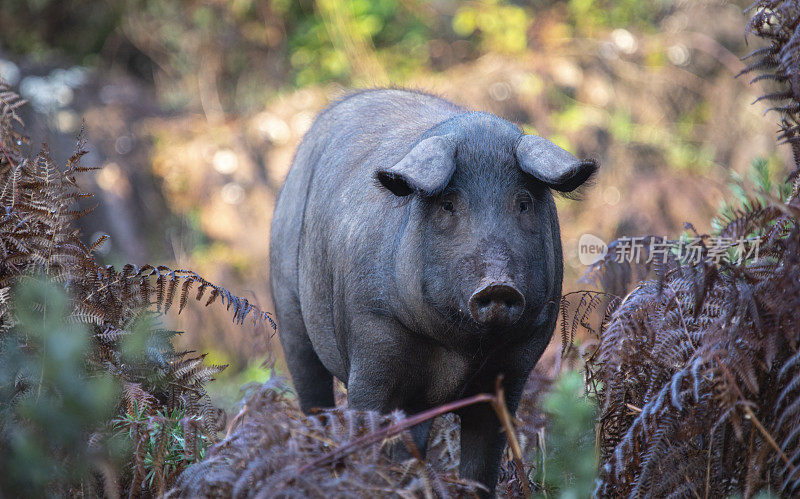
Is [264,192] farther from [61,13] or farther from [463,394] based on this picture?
[463,394]

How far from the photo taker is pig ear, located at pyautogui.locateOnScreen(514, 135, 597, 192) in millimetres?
3793

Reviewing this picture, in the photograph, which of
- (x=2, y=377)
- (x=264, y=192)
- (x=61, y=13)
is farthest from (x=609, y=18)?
(x=2, y=377)

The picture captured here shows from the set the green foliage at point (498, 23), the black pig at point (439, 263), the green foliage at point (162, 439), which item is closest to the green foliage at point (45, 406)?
the green foliage at point (162, 439)

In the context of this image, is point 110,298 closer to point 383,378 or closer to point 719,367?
point 383,378

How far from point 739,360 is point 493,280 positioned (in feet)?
3.32

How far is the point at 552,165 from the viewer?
151 inches

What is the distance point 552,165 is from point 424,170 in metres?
0.57

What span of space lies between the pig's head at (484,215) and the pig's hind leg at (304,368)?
1.97m

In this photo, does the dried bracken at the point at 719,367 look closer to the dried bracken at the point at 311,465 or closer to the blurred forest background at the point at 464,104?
the dried bracken at the point at 311,465

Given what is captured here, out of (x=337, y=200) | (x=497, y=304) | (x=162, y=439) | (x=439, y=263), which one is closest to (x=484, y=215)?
(x=439, y=263)

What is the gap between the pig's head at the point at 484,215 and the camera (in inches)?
143

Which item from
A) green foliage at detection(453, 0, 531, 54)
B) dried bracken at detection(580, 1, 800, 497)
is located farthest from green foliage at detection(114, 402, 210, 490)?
green foliage at detection(453, 0, 531, 54)

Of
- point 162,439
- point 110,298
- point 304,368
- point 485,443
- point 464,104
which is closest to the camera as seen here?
point 162,439

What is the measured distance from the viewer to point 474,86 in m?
11.7
